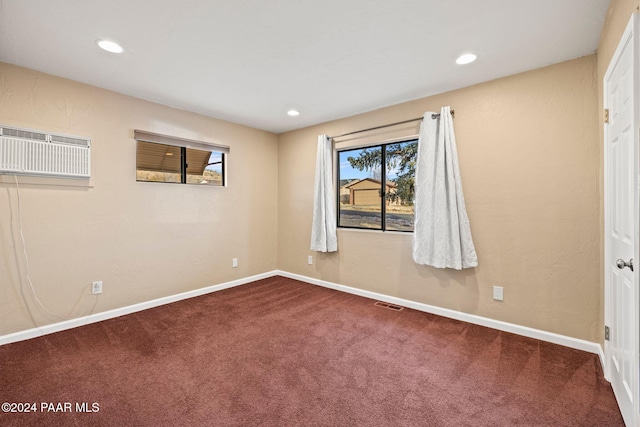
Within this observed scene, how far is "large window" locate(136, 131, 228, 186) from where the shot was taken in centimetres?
329

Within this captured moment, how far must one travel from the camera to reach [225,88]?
2.95 metres

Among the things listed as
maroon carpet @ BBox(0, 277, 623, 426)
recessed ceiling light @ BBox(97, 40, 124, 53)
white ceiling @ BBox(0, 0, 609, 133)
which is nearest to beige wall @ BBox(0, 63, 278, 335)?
white ceiling @ BBox(0, 0, 609, 133)

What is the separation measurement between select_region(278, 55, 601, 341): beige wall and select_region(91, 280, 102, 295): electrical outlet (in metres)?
3.29

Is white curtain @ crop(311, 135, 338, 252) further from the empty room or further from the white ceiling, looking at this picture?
the white ceiling

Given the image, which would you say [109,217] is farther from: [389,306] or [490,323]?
[490,323]

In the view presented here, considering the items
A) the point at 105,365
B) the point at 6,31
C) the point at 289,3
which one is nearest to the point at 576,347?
the point at 289,3

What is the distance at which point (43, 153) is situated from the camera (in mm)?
2559

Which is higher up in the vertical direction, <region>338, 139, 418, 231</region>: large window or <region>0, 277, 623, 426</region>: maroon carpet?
<region>338, 139, 418, 231</region>: large window

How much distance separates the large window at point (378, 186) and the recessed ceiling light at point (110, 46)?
2.70 m

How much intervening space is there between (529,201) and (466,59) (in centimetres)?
138

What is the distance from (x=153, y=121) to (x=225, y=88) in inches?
41.4

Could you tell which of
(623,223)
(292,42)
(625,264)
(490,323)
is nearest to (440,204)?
(490,323)

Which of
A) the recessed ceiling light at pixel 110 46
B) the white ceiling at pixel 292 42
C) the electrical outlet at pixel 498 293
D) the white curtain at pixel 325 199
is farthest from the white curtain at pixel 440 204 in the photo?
the recessed ceiling light at pixel 110 46

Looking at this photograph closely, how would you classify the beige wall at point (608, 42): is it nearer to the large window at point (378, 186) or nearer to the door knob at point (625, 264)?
the door knob at point (625, 264)
